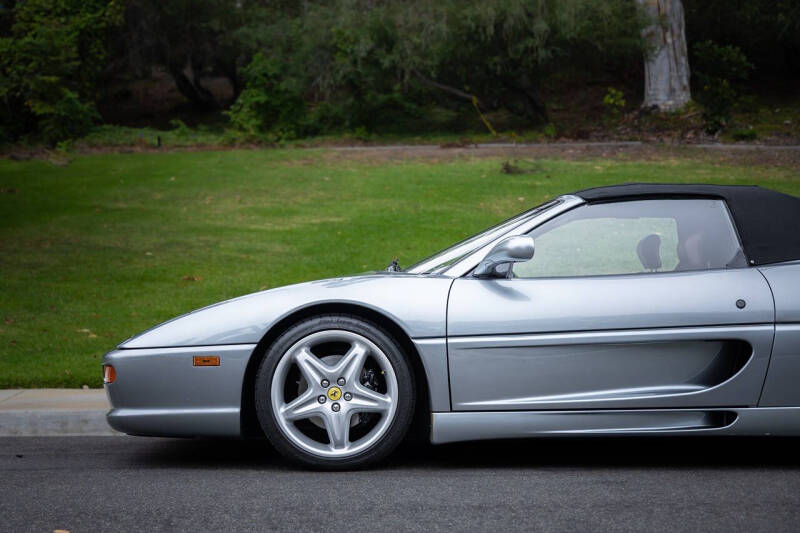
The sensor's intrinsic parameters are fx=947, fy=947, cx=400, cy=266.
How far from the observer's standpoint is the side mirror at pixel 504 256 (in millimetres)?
4219

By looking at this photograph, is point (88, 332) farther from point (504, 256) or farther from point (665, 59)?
point (665, 59)

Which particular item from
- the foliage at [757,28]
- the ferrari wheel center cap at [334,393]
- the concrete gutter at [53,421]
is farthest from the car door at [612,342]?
the foliage at [757,28]

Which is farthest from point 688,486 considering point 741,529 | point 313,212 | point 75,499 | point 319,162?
point 319,162

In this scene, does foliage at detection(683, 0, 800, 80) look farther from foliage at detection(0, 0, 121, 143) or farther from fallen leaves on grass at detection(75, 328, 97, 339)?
fallen leaves on grass at detection(75, 328, 97, 339)

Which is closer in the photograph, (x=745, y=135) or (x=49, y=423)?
(x=49, y=423)

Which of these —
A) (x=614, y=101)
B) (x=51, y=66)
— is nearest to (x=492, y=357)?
(x=614, y=101)

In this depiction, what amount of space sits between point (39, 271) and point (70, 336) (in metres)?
2.83

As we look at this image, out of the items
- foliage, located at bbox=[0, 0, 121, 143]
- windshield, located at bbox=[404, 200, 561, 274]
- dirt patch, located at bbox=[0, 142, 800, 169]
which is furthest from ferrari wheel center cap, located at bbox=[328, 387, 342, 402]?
foliage, located at bbox=[0, 0, 121, 143]

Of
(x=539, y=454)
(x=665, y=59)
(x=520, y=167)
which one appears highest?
(x=665, y=59)

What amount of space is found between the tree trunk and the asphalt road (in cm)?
1944

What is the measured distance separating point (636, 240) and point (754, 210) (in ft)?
1.94

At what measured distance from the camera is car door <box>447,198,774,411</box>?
4266mm

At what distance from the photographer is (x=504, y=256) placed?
439 centimetres

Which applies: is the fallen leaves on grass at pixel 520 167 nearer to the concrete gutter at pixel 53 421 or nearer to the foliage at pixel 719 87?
the foliage at pixel 719 87
